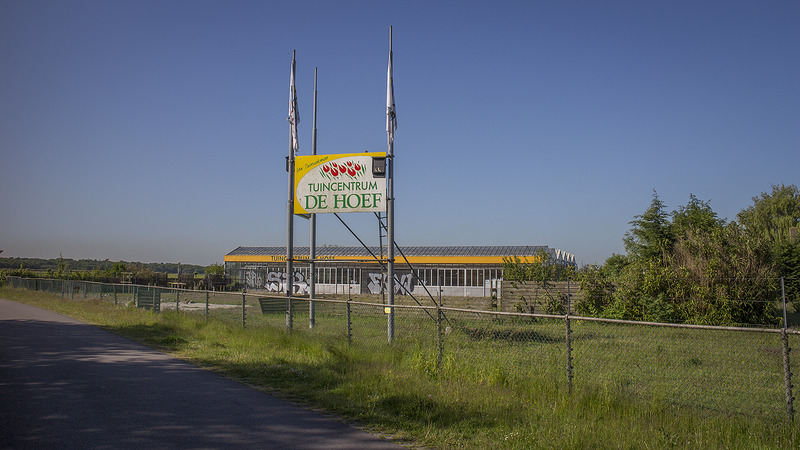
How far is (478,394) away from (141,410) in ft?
14.3

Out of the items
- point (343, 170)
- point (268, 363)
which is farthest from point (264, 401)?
point (343, 170)

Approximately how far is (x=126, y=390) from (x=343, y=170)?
9372mm

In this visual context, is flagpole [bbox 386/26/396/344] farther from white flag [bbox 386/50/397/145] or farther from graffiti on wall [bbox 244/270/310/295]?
graffiti on wall [bbox 244/270/310/295]

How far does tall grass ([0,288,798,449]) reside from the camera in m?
5.95

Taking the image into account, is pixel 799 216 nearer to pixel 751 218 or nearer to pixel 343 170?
pixel 751 218

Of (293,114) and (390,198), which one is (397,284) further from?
(390,198)

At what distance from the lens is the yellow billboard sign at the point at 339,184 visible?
16.3 metres

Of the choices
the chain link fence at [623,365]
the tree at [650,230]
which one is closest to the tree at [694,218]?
the tree at [650,230]

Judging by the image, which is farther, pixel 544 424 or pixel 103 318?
pixel 103 318

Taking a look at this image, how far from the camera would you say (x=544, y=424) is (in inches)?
254

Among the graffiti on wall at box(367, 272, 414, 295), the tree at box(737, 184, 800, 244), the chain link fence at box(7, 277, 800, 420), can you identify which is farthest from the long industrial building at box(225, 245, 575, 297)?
the chain link fence at box(7, 277, 800, 420)

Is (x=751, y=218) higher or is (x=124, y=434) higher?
(x=751, y=218)

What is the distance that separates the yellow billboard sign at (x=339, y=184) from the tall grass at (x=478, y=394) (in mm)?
4321

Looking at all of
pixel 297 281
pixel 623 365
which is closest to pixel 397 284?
pixel 297 281
